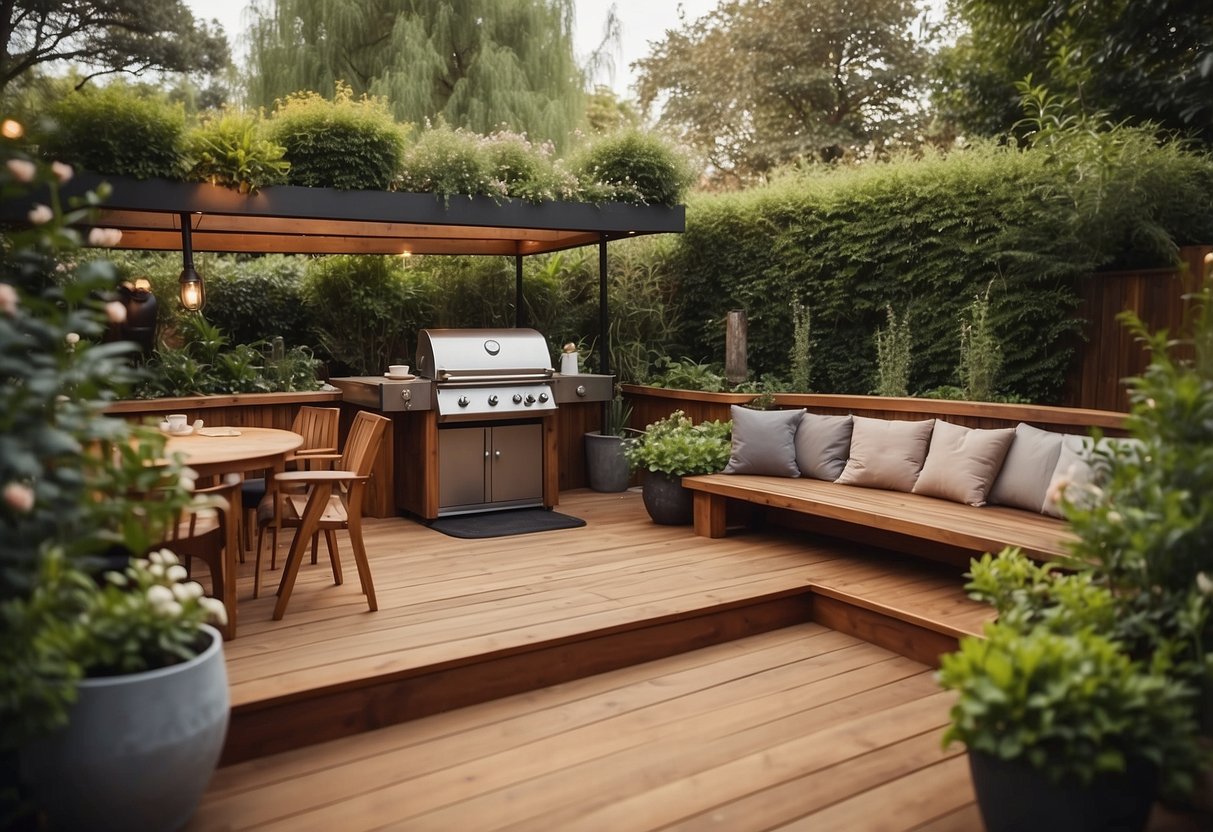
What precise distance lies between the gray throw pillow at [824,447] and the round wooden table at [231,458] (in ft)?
9.83

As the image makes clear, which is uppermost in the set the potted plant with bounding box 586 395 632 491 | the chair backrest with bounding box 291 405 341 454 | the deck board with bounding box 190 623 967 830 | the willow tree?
the willow tree

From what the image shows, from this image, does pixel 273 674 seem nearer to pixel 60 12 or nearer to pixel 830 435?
pixel 830 435

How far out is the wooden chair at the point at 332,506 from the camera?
12.4 ft

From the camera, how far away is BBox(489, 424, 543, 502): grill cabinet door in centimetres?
609

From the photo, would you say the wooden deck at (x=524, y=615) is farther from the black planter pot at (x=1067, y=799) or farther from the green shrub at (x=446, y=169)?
the green shrub at (x=446, y=169)

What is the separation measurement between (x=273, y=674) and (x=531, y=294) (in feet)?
17.1

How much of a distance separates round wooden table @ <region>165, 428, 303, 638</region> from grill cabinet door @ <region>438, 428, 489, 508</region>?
68.9 inches

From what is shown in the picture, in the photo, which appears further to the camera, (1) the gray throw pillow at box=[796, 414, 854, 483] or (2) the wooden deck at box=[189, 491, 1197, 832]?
(1) the gray throw pillow at box=[796, 414, 854, 483]

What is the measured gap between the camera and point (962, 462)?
460 centimetres

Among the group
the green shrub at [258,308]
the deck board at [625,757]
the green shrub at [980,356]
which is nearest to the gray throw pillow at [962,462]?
the green shrub at [980,356]

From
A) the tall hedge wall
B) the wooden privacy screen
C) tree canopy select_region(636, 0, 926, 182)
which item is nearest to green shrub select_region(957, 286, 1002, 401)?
the tall hedge wall

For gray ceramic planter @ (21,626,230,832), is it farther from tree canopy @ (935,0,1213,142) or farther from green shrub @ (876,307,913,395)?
tree canopy @ (935,0,1213,142)

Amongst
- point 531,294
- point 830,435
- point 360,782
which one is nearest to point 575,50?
point 531,294

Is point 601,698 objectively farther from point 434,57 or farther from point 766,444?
point 434,57
